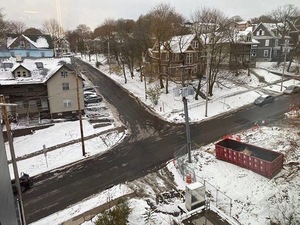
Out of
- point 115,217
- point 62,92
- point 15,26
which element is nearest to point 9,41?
point 15,26

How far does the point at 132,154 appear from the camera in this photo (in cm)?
2195

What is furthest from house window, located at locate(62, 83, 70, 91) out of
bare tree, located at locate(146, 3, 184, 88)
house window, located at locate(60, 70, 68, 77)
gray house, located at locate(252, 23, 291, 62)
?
gray house, located at locate(252, 23, 291, 62)

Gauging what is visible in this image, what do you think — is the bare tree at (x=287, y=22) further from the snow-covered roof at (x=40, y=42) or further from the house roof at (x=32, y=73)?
the snow-covered roof at (x=40, y=42)

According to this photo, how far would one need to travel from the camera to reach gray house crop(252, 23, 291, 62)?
178 ft

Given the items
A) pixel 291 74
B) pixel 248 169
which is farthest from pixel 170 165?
pixel 291 74

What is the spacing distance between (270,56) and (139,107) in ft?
119

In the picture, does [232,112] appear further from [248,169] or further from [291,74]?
[291,74]

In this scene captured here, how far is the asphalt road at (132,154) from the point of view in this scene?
16.8 metres

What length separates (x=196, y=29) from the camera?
3619 centimetres

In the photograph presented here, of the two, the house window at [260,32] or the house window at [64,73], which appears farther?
the house window at [260,32]

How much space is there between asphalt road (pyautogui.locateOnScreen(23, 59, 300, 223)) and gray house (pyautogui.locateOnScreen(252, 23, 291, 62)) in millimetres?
24578

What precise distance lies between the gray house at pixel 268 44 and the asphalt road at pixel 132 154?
24.6 metres

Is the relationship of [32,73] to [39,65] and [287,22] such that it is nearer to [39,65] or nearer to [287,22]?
[39,65]

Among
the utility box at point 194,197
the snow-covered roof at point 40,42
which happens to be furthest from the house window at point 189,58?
the snow-covered roof at point 40,42
